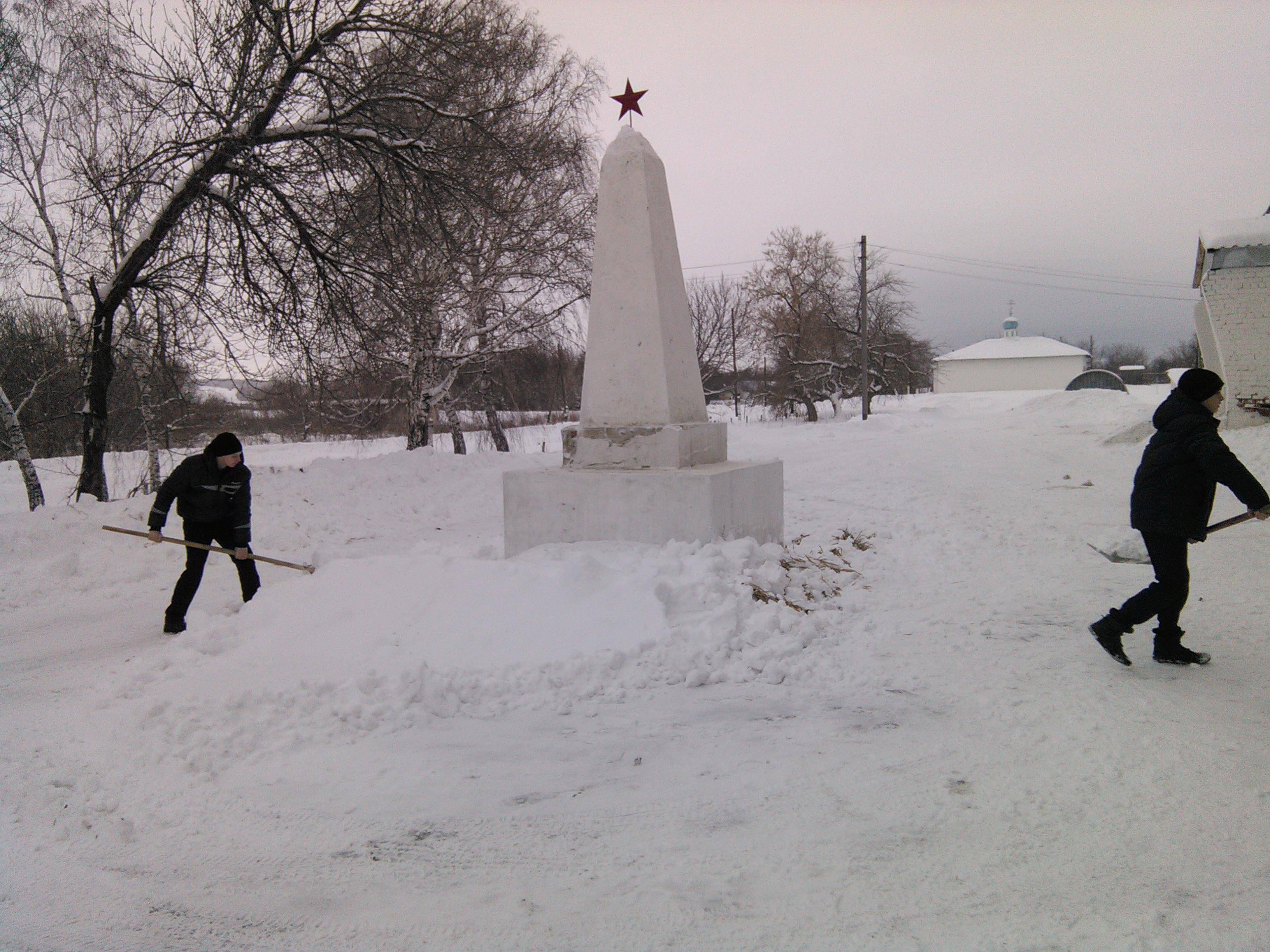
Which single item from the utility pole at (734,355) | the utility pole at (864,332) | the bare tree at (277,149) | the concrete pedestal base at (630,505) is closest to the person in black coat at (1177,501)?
the concrete pedestal base at (630,505)

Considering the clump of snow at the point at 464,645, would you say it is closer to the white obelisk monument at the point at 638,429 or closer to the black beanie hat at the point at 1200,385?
the white obelisk monument at the point at 638,429

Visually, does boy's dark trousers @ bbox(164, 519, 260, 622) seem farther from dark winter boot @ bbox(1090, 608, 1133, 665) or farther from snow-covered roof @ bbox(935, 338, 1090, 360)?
snow-covered roof @ bbox(935, 338, 1090, 360)

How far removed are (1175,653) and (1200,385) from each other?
1.43m

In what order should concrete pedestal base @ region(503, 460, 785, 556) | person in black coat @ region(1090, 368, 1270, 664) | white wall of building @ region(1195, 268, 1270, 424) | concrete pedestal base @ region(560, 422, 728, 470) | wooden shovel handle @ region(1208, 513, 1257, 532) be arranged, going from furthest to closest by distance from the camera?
1. white wall of building @ region(1195, 268, 1270, 424)
2. concrete pedestal base @ region(560, 422, 728, 470)
3. concrete pedestal base @ region(503, 460, 785, 556)
4. wooden shovel handle @ region(1208, 513, 1257, 532)
5. person in black coat @ region(1090, 368, 1270, 664)

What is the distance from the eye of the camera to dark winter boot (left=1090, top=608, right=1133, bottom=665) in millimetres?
3945

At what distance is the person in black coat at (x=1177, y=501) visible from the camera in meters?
3.77

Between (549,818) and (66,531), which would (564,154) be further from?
(549,818)

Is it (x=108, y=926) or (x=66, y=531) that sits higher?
(x=66, y=531)

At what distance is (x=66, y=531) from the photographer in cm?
759

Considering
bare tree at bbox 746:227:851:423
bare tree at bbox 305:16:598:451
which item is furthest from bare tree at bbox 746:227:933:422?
bare tree at bbox 305:16:598:451

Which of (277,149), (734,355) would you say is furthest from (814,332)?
(277,149)

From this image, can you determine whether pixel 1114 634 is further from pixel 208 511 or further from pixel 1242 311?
pixel 1242 311

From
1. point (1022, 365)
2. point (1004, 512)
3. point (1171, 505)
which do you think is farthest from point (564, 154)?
point (1022, 365)

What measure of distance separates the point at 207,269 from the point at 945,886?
9.82 m
